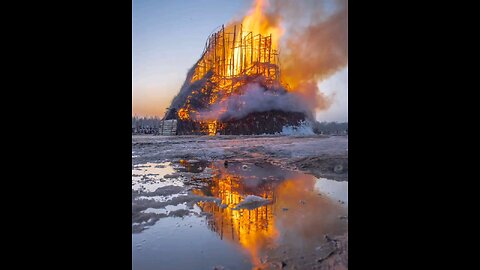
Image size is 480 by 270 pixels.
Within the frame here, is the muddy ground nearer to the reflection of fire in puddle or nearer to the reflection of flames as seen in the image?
the reflection of fire in puddle

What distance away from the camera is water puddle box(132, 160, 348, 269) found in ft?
7.89

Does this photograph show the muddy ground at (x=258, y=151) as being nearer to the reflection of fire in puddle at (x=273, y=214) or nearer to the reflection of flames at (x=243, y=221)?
the reflection of fire in puddle at (x=273, y=214)

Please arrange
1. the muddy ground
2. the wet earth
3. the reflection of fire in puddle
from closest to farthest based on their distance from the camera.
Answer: the wet earth < the reflection of fire in puddle < the muddy ground

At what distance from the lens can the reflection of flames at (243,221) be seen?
2670 millimetres

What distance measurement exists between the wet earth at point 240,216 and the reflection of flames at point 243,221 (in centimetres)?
1

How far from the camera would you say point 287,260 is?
2.33 meters

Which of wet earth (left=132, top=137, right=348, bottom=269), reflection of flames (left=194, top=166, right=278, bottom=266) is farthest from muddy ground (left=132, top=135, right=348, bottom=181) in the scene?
reflection of flames (left=194, top=166, right=278, bottom=266)

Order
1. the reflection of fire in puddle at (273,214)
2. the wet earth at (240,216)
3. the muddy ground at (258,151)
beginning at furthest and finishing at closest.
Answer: the muddy ground at (258,151), the reflection of fire in puddle at (273,214), the wet earth at (240,216)

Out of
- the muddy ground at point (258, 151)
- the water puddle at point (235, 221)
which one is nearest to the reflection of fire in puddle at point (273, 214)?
the water puddle at point (235, 221)

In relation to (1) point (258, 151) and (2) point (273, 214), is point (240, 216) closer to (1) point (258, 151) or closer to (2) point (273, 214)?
(2) point (273, 214)

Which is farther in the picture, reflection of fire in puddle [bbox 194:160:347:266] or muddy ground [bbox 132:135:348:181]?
muddy ground [bbox 132:135:348:181]
